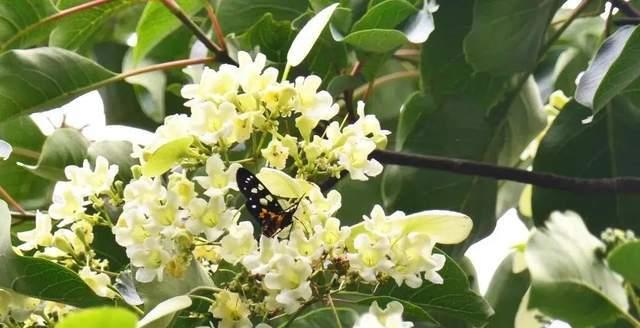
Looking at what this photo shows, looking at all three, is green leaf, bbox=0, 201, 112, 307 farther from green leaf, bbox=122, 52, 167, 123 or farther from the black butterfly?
green leaf, bbox=122, 52, 167, 123

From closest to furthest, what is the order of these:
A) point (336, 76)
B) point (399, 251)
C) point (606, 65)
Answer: point (399, 251)
point (606, 65)
point (336, 76)

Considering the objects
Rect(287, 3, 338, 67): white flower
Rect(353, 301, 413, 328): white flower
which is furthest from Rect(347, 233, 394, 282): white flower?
Rect(287, 3, 338, 67): white flower

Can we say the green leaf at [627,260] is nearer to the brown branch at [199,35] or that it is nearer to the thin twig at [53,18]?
the brown branch at [199,35]

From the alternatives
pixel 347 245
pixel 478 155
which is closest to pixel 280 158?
pixel 347 245

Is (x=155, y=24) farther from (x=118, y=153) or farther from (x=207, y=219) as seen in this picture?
(x=207, y=219)

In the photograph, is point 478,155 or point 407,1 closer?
point 407,1

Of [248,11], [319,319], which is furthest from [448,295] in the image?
[248,11]

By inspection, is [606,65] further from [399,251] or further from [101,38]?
[101,38]
